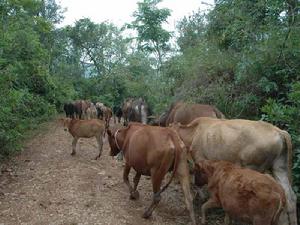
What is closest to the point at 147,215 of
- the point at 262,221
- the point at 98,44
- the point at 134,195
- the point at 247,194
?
the point at 134,195

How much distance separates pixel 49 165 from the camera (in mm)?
10180

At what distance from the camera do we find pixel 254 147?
257 inches

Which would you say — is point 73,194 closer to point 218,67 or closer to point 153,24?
point 218,67

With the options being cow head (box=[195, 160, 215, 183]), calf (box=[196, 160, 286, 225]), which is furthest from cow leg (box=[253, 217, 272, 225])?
cow head (box=[195, 160, 215, 183])

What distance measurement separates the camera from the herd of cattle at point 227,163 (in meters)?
5.46

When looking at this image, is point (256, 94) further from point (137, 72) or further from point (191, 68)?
point (137, 72)

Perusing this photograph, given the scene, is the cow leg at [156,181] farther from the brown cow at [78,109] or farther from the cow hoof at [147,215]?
the brown cow at [78,109]

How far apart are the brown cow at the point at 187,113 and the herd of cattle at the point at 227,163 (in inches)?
54.9

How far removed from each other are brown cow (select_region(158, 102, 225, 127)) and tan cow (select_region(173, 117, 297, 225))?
181 centimetres

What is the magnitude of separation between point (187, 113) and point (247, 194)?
4646 mm

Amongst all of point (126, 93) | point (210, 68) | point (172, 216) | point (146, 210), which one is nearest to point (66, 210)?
point (146, 210)

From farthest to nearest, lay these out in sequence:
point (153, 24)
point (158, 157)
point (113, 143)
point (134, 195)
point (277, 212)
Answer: point (153, 24) → point (113, 143) → point (134, 195) → point (158, 157) → point (277, 212)

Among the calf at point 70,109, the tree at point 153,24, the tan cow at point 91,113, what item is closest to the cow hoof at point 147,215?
the tan cow at point 91,113

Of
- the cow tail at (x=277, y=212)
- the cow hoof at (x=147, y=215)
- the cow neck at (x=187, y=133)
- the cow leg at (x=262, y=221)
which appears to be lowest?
the cow hoof at (x=147, y=215)
